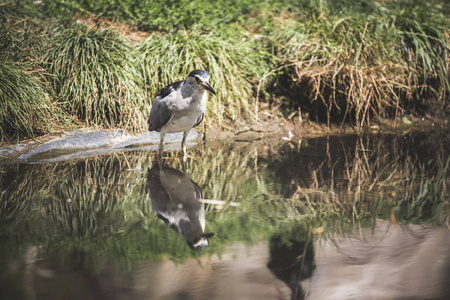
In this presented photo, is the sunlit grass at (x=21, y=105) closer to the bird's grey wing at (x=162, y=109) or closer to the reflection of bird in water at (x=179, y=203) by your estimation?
the bird's grey wing at (x=162, y=109)

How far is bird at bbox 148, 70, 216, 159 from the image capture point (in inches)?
167

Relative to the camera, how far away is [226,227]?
2.95 meters

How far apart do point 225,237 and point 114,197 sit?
44.6 inches

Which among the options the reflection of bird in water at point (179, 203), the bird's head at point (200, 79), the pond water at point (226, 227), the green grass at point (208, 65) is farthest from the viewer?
the green grass at point (208, 65)

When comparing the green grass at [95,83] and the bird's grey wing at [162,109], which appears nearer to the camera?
the bird's grey wing at [162,109]

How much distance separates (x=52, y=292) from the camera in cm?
216

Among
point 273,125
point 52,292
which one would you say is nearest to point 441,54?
point 273,125

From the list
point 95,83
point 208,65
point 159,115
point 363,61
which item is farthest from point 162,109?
point 363,61

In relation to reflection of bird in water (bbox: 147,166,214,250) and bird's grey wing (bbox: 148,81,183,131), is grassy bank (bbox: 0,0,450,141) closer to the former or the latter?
bird's grey wing (bbox: 148,81,183,131)

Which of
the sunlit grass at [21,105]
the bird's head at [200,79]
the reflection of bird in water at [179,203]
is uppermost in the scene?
the bird's head at [200,79]

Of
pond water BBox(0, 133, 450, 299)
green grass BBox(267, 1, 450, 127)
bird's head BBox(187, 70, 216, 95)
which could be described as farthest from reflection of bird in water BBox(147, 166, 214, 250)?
green grass BBox(267, 1, 450, 127)

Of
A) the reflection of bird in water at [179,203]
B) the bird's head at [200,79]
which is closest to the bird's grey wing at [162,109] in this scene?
the bird's head at [200,79]

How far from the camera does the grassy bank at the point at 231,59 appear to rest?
5320mm

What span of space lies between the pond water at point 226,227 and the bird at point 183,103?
1.36 ft
